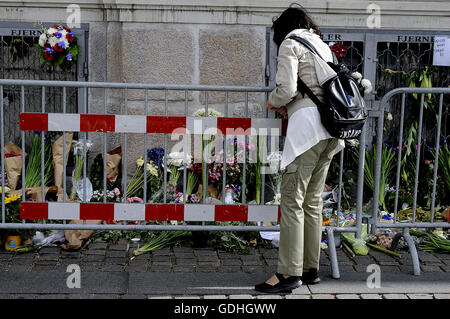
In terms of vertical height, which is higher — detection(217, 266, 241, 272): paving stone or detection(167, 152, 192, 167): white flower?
detection(167, 152, 192, 167): white flower

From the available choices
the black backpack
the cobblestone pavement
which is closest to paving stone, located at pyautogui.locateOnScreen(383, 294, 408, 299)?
the cobblestone pavement

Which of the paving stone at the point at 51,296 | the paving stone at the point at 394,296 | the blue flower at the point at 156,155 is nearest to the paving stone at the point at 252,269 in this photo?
the paving stone at the point at 394,296

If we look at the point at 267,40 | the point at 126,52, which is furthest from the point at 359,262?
the point at 126,52

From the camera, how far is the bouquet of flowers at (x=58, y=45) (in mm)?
6430

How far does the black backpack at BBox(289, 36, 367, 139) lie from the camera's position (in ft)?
12.9

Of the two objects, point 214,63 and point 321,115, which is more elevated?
point 214,63

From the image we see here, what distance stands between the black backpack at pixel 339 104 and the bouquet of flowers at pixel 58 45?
3286mm

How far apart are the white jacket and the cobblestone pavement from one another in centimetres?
134

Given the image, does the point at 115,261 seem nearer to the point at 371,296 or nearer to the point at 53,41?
the point at 371,296

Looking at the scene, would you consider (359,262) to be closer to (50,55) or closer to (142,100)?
(142,100)

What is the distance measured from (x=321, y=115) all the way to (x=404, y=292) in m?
1.40

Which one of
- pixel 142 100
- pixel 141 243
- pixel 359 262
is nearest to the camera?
pixel 359 262

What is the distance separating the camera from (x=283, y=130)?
4.67 meters

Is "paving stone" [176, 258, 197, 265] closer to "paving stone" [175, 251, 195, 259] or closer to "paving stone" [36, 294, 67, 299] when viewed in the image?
"paving stone" [175, 251, 195, 259]
